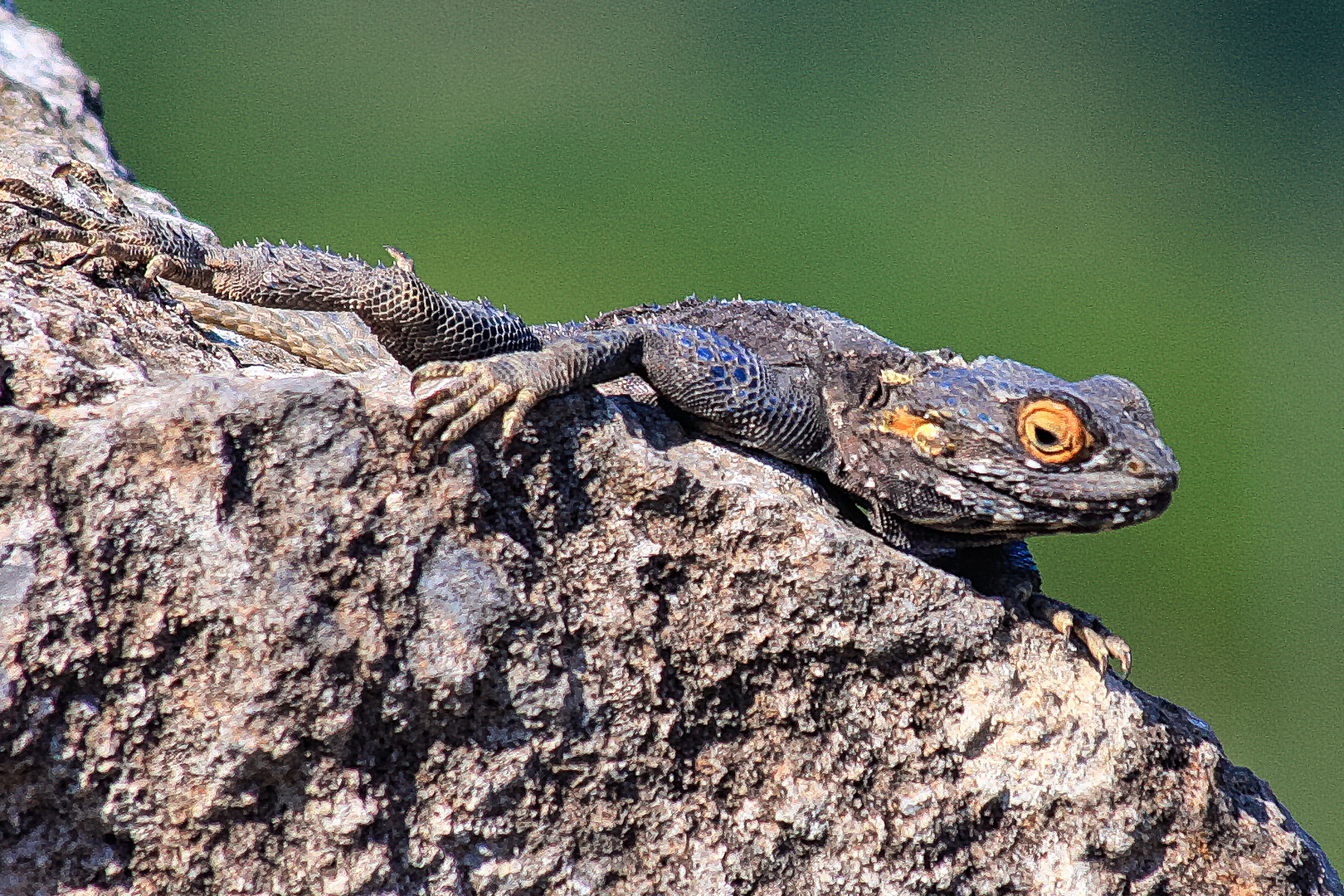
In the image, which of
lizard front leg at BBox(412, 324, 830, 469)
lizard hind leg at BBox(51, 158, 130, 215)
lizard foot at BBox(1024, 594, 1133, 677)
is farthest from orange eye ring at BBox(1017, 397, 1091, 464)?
lizard hind leg at BBox(51, 158, 130, 215)

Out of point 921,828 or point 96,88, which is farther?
point 96,88

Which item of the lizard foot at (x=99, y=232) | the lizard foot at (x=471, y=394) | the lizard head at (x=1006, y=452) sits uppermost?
the lizard foot at (x=99, y=232)

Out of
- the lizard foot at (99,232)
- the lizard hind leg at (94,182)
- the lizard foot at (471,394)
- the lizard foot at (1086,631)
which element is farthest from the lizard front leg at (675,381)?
the lizard hind leg at (94,182)

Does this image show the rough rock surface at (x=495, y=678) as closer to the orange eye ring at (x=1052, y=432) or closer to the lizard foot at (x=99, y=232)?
the lizard foot at (x=99, y=232)

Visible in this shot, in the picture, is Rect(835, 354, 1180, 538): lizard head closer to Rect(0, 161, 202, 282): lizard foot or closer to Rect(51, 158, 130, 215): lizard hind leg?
Rect(0, 161, 202, 282): lizard foot

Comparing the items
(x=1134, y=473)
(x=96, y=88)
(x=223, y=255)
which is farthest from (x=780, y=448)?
(x=96, y=88)

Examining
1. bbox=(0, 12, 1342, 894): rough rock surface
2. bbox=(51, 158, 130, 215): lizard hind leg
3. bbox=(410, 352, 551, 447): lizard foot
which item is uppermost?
bbox=(51, 158, 130, 215): lizard hind leg

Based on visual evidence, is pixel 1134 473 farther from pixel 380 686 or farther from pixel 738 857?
pixel 380 686
